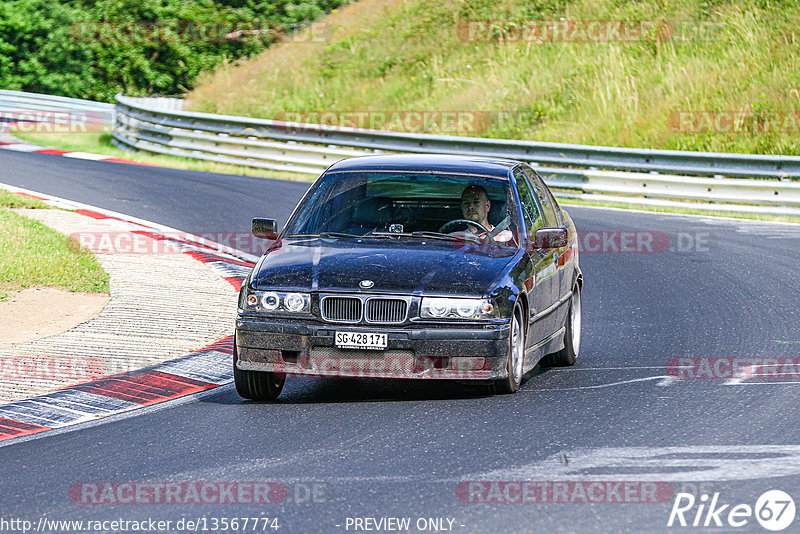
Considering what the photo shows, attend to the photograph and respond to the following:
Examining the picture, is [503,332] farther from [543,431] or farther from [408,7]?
[408,7]

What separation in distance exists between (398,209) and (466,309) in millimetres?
1744

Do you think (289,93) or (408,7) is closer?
(289,93)

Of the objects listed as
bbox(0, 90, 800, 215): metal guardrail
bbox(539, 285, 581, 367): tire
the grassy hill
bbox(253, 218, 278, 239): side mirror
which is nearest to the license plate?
bbox(253, 218, 278, 239): side mirror

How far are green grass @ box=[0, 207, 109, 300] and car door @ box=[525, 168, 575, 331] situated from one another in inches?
178

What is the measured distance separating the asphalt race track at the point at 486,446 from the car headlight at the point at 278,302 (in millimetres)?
650

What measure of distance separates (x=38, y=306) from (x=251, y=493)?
589cm

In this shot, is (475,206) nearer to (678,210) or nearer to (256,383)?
(256,383)

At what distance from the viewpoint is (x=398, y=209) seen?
364 inches

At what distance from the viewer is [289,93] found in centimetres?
3425

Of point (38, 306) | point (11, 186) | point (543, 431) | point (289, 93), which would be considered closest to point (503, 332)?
point (543, 431)

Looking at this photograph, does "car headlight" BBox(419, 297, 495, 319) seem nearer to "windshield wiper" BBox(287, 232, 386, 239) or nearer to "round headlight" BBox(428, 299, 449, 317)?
Result: "round headlight" BBox(428, 299, 449, 317)

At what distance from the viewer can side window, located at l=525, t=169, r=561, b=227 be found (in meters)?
9.80

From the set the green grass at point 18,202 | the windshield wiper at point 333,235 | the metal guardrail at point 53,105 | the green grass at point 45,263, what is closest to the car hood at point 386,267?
the windshield wiper at point 333,235

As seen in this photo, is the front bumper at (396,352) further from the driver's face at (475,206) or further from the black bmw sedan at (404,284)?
the driver's face at (475,206)
